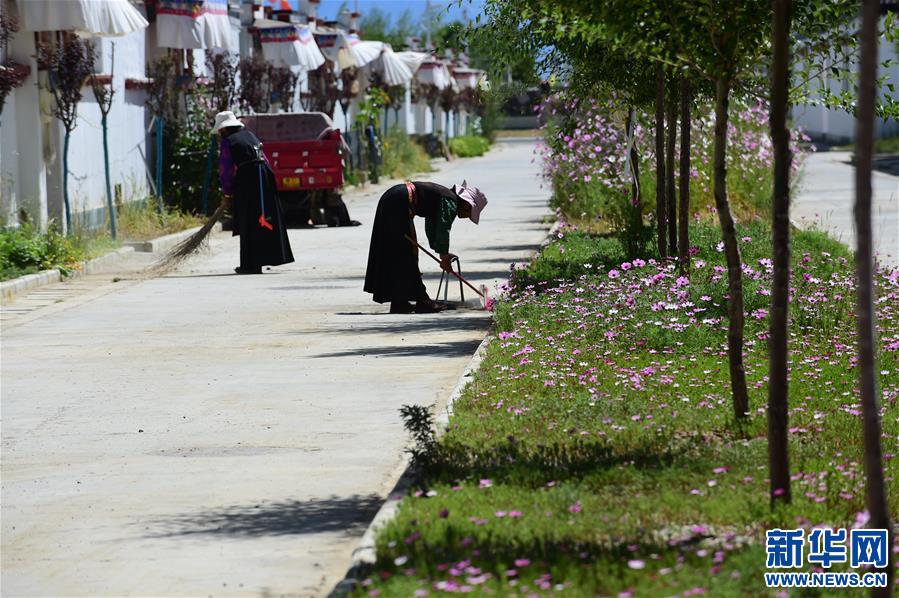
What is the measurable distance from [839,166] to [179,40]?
2256 centimetres

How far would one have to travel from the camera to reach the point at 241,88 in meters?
31.4

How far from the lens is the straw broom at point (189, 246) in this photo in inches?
712

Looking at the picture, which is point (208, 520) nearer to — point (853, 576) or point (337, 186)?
point (853, 576)

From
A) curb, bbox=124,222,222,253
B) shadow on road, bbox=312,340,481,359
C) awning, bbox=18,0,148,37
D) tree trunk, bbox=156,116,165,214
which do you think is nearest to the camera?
shadow on road, bbox=312,340,481,359

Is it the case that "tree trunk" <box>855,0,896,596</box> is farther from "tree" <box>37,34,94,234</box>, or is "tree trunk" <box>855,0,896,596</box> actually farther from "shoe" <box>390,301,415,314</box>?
"tree" <box>37,34,94,234</box>

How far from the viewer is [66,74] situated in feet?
66.7

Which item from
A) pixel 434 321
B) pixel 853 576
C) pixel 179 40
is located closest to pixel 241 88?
pixel 179 40

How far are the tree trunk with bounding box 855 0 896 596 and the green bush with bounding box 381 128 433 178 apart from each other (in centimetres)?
4045

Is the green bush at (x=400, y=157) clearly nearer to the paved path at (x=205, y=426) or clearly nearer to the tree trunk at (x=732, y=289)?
the paved path at (x=205, y=426)

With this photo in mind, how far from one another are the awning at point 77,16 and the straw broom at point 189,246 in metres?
3.20

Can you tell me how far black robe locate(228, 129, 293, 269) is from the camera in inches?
738

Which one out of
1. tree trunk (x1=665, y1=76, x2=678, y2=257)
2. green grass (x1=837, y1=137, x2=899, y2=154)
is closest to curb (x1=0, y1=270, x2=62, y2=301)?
tree trunk (x1=665, y1=76, x2=678, y2=257)

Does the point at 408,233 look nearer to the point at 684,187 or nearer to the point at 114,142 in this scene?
the point at 684,187

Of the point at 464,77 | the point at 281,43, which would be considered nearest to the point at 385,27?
the point at 464,77
